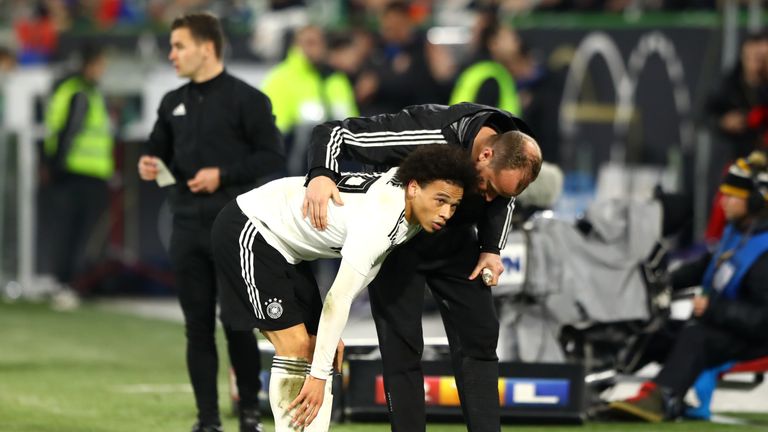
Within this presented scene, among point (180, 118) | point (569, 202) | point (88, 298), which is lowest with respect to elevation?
point (88, 298)

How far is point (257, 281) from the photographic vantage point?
5945mm

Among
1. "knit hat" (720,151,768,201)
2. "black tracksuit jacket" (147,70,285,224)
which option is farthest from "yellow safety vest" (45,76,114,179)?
"knit hat" (720,151,768,201)

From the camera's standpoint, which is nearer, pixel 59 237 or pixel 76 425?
pixel 76 425

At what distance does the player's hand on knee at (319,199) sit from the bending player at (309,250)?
1.3 inches

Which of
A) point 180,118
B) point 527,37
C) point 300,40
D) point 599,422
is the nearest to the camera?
point 180,118

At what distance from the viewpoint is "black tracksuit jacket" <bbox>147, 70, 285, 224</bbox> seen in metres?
7.11

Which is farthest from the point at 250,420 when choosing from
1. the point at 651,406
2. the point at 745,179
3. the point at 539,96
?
the point at 539,96

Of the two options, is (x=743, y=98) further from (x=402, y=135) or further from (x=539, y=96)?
(x=402, y=135)

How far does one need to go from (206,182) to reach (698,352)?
8.83 ft

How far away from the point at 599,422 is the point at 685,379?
0.49 meters

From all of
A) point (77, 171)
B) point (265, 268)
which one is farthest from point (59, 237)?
point (265, 268)

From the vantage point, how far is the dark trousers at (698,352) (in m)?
7.91

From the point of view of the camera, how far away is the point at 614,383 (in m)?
8.23

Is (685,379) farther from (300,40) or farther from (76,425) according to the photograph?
(300,40)
